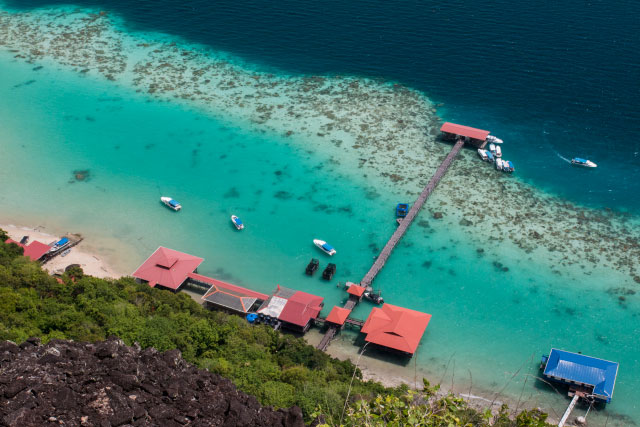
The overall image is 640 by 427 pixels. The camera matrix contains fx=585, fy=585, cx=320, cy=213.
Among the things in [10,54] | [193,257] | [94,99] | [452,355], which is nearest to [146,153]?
[94,99]

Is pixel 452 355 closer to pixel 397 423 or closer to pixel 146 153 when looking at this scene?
pixel 397 423

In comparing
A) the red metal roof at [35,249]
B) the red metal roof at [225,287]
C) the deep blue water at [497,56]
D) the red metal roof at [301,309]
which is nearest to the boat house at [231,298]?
the red metal roof at [225,287]

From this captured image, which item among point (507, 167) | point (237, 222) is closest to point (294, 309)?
point (237, 222)

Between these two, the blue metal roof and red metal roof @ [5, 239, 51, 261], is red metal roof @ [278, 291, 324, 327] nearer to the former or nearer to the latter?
the blue metal roof

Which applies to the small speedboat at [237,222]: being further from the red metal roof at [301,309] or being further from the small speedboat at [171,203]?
the red metal roof at [301,309]

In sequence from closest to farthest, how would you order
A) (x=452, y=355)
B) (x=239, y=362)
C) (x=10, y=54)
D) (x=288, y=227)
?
(x=239, y=362), (x=452, y=355), (x=288, y=227), (x=10, y=54)

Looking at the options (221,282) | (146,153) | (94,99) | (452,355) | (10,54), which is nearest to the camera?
(452,355)

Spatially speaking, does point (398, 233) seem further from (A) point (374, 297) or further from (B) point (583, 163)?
(B) point (583, 163)
